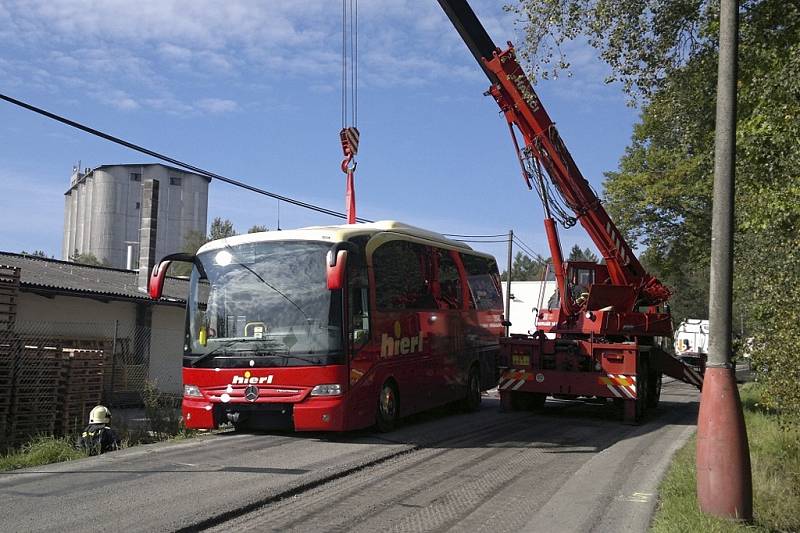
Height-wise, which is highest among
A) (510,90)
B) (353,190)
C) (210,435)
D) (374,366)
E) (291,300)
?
(510,90)

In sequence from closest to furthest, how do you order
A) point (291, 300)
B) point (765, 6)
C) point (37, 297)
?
1. point (291, 300)
2. point (765, 6)
3. point (37, 297)

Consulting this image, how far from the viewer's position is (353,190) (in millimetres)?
18859

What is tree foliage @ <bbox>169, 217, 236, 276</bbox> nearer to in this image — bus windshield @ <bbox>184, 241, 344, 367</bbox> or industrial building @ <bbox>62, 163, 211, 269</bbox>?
industrial building @ <bbox>62, 163, 211, 269</bbox>

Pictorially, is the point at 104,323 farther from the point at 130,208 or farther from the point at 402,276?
the point at 130,208

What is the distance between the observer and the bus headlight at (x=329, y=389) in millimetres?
10859

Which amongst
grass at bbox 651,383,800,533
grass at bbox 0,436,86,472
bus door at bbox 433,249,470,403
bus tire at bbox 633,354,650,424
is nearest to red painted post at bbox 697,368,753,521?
grass at bbox 651,383,800,533

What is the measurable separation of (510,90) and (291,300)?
6958mm

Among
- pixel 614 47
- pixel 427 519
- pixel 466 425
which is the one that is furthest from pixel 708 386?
pixel 614 47

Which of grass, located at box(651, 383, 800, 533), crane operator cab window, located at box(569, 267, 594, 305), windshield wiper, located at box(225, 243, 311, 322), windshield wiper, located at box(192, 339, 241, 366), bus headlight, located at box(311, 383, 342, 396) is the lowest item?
grass, located at box(651, 383, 800, 533)

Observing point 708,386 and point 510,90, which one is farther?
point 510,90

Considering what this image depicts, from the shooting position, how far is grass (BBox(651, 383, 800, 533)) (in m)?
6.56

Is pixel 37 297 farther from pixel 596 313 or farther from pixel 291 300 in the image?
pixel 596 313

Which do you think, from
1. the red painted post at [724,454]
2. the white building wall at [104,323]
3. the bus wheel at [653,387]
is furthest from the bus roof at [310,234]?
the white building wall at [104,323]

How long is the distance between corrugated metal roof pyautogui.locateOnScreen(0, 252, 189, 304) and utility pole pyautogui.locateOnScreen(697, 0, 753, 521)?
15.3 meters
